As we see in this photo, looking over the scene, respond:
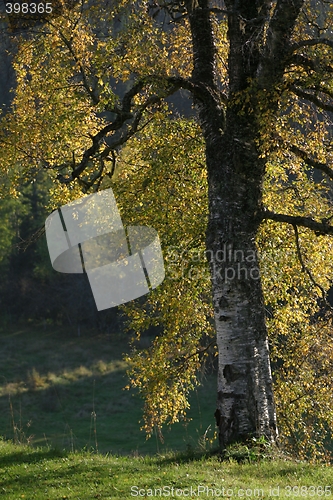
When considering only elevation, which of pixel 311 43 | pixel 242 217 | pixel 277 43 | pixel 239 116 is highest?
pixel 277 43

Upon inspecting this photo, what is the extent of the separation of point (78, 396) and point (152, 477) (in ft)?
101

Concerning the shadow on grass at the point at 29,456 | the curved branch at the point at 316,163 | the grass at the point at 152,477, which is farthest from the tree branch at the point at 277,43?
→ the shadow on grass at the point at 29,456

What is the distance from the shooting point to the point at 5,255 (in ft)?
194

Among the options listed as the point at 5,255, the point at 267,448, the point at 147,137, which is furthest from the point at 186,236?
the point at 5,255

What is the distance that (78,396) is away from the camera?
121 ft

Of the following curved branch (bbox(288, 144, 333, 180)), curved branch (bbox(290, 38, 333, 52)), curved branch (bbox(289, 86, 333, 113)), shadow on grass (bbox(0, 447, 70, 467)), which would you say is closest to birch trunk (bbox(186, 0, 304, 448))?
curved branch (bbox(290, 38, 333, 52))

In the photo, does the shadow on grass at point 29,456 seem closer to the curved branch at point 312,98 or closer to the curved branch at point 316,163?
the curved branch at point 316,163

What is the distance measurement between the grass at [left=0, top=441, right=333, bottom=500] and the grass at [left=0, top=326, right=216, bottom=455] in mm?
13438

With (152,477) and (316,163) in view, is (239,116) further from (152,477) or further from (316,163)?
(152,477)

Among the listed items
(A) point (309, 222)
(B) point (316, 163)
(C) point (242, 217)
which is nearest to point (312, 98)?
(B) point (316, 163)

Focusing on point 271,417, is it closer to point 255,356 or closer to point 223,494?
point 255,356

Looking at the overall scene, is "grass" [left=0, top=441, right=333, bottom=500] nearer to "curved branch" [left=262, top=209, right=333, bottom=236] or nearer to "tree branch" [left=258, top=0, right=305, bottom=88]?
"curved branch" [left=262, top=209, right=333, bottom=236]

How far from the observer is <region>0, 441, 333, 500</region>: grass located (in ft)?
21.9

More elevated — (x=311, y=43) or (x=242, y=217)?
(x=311, y=43)
